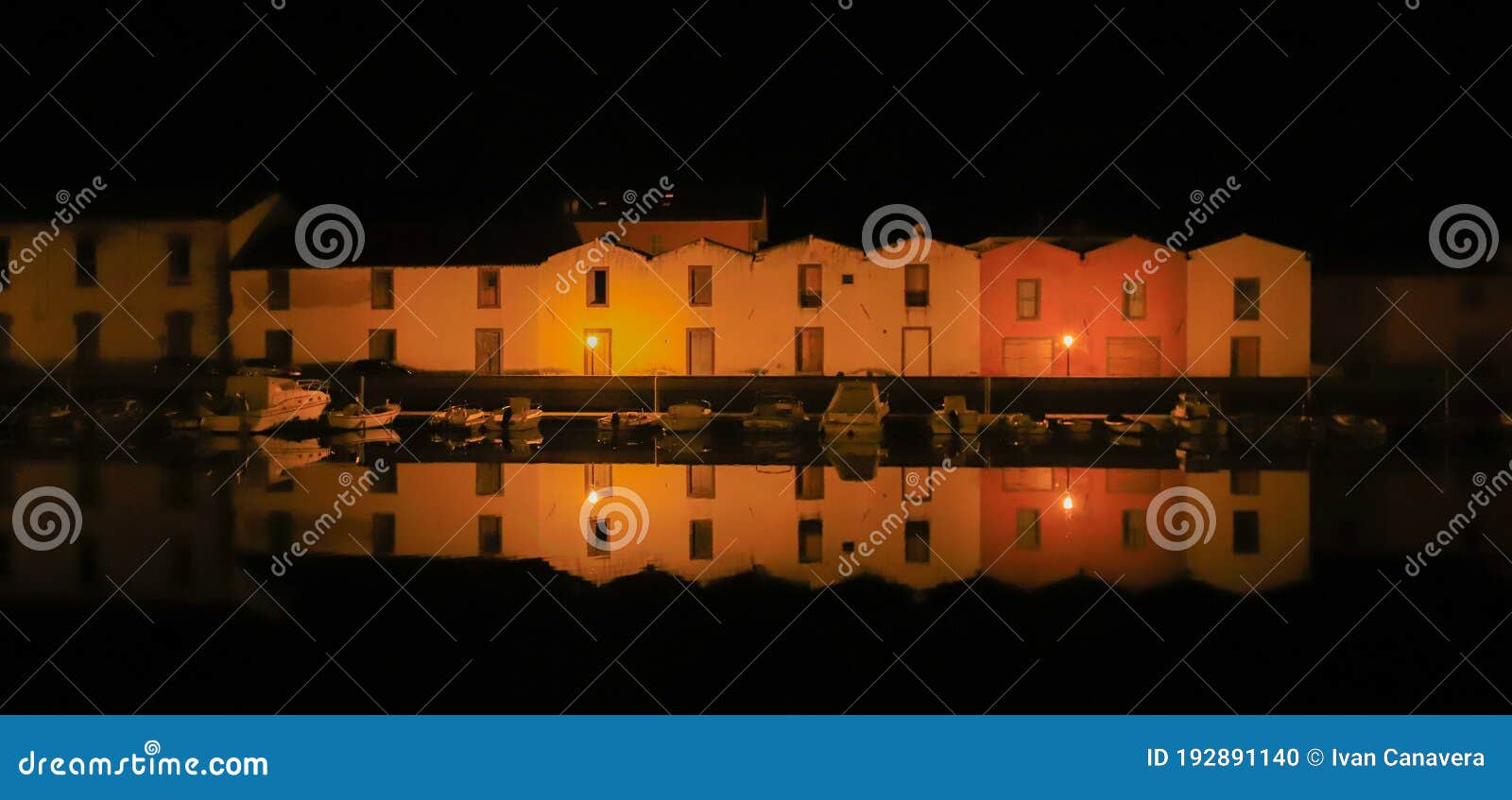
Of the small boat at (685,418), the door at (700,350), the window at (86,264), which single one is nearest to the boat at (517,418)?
the small boat at (685,418)

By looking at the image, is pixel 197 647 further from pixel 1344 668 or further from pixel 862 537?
pixel 1344 668

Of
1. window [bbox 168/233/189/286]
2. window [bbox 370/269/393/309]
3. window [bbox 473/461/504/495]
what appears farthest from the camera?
window [bbox 168/233/189/286]

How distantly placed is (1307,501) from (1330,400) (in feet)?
62.8

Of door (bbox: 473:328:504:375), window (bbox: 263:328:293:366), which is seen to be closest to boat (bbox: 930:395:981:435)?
door (bbox: 473:328:504:375)

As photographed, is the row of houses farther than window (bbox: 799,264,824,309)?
No

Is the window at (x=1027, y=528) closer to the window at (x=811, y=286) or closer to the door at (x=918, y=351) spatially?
the door at (x=918, y=351)

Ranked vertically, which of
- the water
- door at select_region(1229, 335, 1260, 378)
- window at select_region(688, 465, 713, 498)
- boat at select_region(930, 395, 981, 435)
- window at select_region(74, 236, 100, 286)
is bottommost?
the water

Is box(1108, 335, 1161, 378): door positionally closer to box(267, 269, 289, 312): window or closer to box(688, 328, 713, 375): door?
box(688, 328, 713, 375): door

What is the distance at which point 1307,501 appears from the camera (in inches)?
669

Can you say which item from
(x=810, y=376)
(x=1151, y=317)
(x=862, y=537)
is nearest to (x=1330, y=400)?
(x=1151, y=317)

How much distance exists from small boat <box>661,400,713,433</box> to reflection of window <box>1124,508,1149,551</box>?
622 inches

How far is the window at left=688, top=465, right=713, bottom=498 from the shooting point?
1794cm

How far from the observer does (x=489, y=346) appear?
3875cm

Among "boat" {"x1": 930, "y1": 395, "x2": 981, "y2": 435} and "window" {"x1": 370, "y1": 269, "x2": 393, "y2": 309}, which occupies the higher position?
"window" {"x1": 370, "y1": 269, "x2": 393, "y2": 309}
